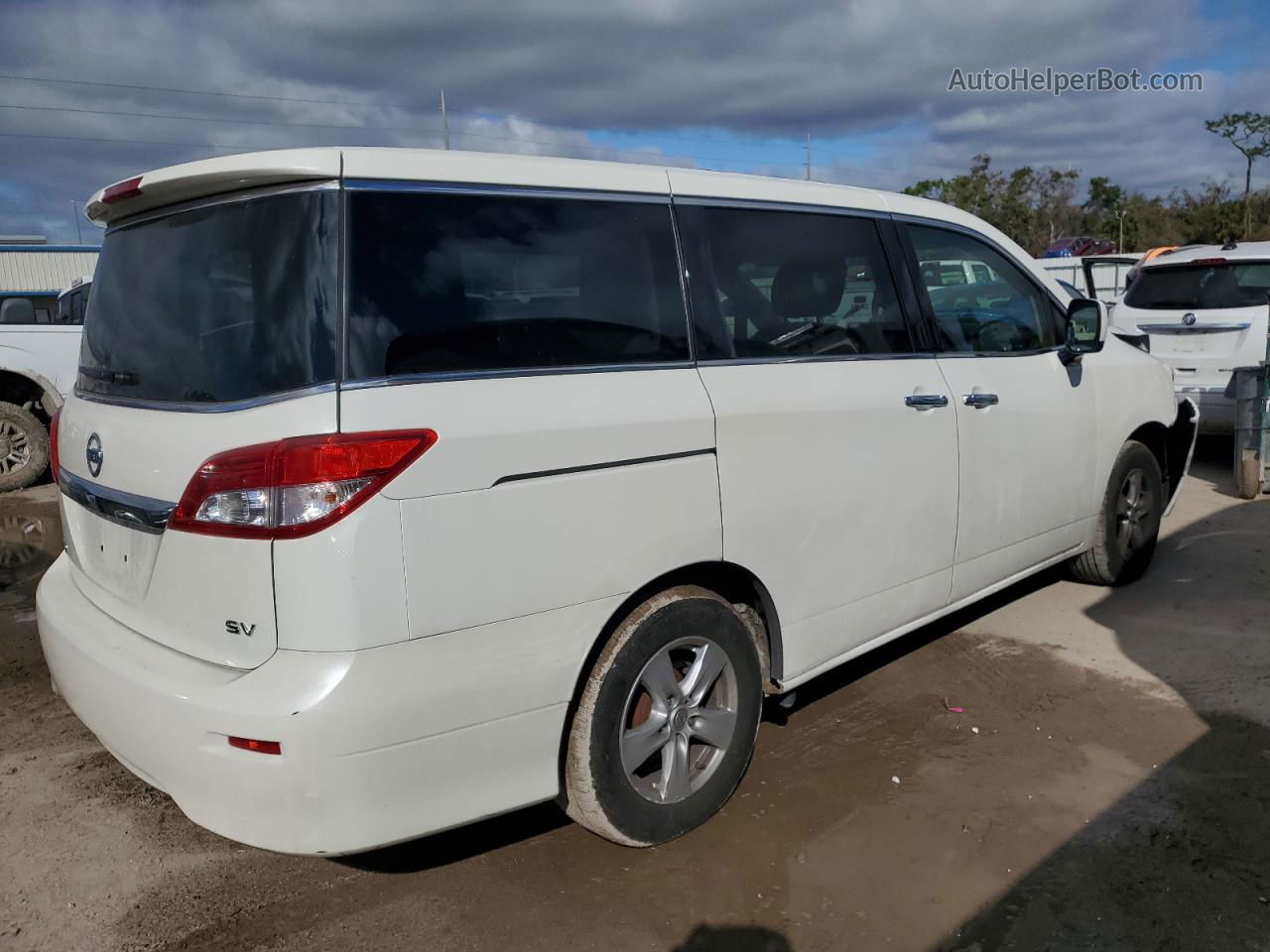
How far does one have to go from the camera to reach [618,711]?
109 inches

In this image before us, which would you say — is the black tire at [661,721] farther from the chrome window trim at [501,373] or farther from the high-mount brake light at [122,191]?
the high-mount brake light at [122,191]

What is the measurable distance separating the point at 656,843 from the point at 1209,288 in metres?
7.93

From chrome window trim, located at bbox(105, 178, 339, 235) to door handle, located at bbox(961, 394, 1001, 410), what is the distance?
2.51 meters

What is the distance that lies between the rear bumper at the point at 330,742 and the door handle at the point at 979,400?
6.97ft

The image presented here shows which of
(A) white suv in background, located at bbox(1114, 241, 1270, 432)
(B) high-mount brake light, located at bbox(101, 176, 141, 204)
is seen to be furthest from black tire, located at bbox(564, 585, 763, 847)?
(A) white suv in background, located at bbox(1114, 241, 1270, 432)

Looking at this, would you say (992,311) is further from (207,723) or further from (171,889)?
(171,889)

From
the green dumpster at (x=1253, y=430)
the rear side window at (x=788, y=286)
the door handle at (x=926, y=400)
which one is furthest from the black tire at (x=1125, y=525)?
the green dumpster at (x=1253, y=430)

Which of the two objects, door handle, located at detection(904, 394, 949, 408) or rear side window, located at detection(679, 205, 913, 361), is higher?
rear side window, located at detection(679, 205, 913, 361)

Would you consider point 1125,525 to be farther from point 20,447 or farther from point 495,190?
point 20,447

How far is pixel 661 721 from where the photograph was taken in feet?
9.62

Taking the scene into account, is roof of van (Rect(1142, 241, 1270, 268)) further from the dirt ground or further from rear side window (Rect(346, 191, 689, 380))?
rear side window (Rect(346, 191, 689, 380))

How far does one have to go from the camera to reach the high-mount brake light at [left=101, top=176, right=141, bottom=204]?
2.79m

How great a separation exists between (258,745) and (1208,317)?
8633 millimetres

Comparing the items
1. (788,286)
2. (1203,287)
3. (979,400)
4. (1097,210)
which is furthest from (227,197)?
(1097,210)
